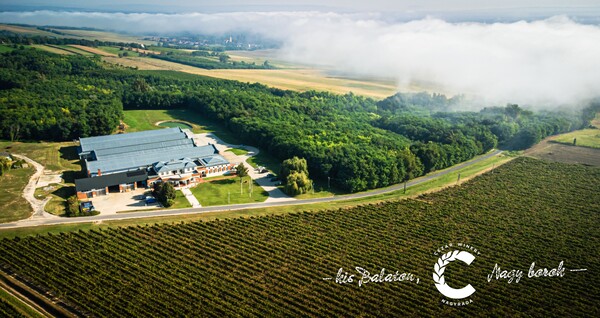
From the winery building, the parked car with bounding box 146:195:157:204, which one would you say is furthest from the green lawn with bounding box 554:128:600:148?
the parked car with bounding box 146:195:157:204

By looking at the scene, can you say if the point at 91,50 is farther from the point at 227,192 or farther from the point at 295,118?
the point at 227,192

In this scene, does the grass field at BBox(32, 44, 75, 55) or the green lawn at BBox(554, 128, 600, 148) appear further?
the grass field at BBox(32, 44, 75, 55)

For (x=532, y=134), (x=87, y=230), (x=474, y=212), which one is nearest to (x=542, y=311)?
(x=474, y=212)

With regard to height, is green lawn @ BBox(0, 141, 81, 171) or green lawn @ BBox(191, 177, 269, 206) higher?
green lawn @ BBox(0, 141, 81, 171)

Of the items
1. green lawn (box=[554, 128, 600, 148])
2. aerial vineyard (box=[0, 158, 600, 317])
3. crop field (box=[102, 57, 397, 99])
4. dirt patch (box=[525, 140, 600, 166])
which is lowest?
aerial vineyard (box=[0, 158, 600, 317])

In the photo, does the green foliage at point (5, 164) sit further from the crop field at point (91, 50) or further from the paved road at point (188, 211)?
the crop field at point (91, 50)

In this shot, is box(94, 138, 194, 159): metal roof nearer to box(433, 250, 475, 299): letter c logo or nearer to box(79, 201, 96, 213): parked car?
box(79, 201, 96, 213): parked car
